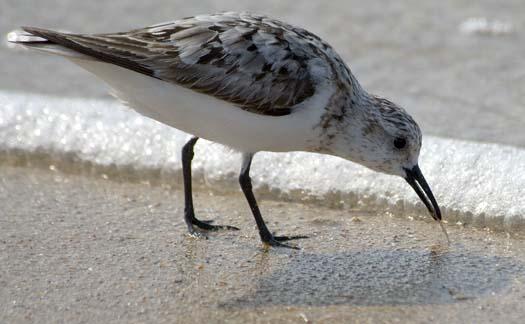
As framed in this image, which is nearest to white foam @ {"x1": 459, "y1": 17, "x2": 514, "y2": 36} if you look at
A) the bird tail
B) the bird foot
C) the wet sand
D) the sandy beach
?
the sandy beach

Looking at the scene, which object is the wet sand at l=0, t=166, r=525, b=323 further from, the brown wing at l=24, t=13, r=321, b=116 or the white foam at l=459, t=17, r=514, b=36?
the white foam at l=459, t=17, r=514, b=36

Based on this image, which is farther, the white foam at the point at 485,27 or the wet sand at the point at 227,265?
the white foam at the point at 485,27

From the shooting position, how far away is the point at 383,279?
418cm

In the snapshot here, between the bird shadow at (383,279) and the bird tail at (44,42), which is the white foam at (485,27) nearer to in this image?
the bird shadow at (383,279)

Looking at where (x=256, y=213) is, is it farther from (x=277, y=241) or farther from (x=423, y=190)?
(x=423, y=190)

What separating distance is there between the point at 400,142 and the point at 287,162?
3.20 ft

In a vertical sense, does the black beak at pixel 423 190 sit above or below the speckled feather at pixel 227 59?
below

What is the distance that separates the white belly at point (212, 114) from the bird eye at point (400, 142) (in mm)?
428

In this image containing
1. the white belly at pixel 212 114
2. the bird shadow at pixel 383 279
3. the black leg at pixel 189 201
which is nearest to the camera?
the bird shadow at pixel 383 279

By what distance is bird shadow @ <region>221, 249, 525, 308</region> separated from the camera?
3957 mm

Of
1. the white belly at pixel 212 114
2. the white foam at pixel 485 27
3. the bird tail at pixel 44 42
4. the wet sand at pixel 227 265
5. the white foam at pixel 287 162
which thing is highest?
the white foam at pixel 485 27

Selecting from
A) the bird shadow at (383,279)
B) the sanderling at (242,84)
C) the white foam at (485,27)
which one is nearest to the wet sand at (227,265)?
the bird shadow at (383,279)

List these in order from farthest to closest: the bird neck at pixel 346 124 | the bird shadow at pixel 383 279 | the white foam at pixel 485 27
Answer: the white foam at pixel 485 27 → the bird neck at pixel 346 124 → the bird shadow at pixel 383 279

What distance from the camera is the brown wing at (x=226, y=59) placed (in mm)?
4352
